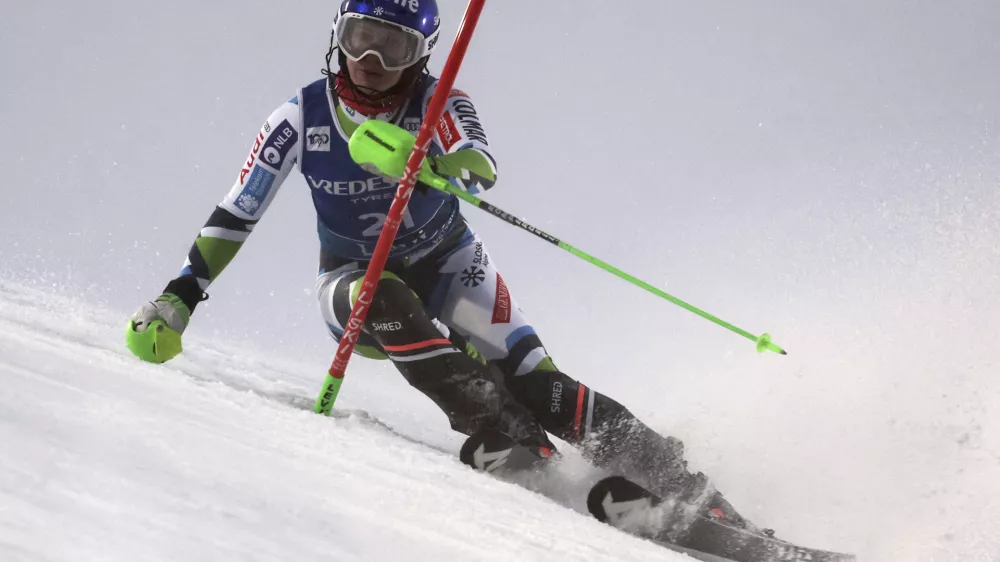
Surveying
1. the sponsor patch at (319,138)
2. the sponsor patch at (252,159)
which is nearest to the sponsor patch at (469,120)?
the sponsor patch at (319,138)

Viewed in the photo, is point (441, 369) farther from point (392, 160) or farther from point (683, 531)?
point (683, 531)

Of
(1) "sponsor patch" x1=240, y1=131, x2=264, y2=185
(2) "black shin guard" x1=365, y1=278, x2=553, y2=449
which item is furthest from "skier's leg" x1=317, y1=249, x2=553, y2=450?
(1) "sponsor patch" x1=240, y1=131, x2=264, y2=185

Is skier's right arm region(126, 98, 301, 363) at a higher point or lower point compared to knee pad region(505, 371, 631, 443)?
higher

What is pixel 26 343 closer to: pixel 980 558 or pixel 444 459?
pixel 444 459

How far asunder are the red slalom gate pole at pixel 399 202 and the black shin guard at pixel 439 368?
2.2 inches

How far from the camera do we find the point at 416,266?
131 inches

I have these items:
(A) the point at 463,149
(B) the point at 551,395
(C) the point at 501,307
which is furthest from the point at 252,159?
(B) the point at 551,395

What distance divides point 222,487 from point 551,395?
156cm

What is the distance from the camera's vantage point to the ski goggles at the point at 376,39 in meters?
3.01

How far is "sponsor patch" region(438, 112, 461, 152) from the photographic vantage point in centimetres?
303

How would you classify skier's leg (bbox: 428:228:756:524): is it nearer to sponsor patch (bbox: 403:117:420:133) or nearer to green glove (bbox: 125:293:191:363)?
sponsor patch (bbox: 403:117:420:133)

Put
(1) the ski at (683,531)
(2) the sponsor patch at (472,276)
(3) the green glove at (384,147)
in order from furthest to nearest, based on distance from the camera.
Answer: (2) the sponsor patch at (472,276)
(3) the green glove at (384,147)
(1) the ski at (683,531)

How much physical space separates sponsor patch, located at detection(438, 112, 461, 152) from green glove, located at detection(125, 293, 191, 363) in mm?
983

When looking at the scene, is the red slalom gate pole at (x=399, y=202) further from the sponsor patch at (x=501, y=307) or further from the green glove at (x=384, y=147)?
the sponsor patch at (x=501, y=307)
